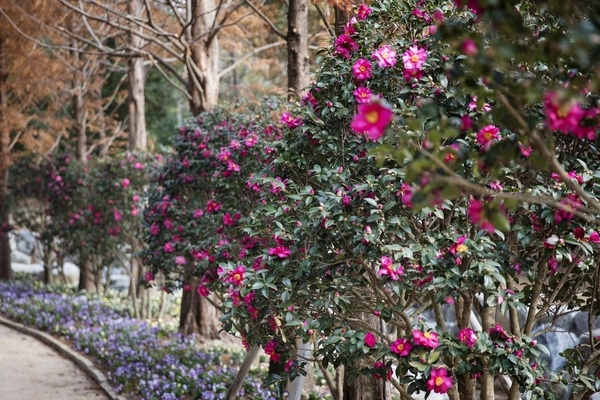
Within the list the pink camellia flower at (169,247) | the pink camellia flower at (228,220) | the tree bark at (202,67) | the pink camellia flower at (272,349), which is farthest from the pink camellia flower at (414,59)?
the tree bark at (202,67)

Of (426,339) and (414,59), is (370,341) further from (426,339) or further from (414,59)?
(414,59)

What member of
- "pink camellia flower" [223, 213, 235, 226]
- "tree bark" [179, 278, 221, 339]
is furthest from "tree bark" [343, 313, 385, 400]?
"tree bark" [179, 278, 221, 339]

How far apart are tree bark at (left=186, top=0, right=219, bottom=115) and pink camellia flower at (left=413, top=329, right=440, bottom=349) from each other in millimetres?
5375

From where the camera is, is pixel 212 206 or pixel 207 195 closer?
pixel 212 206

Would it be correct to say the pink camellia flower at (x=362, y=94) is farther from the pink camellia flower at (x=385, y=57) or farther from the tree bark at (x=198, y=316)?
the tree bark at (x=198, y=316)

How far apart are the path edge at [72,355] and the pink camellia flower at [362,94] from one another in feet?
13.0

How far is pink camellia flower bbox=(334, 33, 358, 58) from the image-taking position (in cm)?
364

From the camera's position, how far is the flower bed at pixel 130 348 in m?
6.22

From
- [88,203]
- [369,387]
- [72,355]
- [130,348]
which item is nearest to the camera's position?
[369,387]

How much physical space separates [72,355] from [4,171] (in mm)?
6920

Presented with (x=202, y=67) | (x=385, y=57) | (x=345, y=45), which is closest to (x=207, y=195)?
(x=202, y=67)

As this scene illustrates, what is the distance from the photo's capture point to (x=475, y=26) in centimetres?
344

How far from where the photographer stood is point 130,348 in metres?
7.75

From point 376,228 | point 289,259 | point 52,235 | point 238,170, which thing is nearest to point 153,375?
point 238,170
